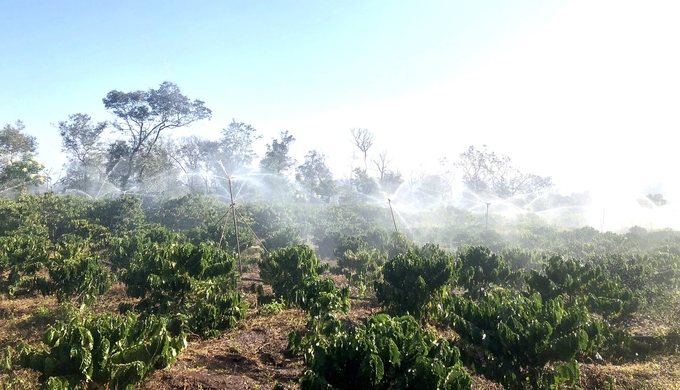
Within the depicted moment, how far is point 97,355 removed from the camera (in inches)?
185

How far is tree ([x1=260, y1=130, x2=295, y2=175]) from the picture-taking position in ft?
150

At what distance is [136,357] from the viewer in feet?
16.0

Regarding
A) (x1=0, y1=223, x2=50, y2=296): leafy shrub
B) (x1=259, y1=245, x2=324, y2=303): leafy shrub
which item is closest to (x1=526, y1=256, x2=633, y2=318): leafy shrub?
(x1=259, y1=245, x2=324, y2=303): leafy shrub

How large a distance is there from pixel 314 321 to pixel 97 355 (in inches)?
141

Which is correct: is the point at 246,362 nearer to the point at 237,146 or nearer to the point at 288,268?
the point at 288,268

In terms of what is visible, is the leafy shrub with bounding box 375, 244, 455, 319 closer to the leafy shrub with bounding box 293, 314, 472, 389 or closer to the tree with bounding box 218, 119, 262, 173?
the leafy shrub with bounding box 293, 314, 472, 389

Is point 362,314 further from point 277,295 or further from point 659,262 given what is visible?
point 659,262

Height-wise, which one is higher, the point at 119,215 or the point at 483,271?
the point at 119,215

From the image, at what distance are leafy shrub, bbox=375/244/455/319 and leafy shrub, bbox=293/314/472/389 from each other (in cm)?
417

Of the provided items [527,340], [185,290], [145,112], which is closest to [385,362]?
[527,340]

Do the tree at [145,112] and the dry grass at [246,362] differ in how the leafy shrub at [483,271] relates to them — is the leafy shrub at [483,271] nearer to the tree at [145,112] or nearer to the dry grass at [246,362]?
the dry grass at [246,362]

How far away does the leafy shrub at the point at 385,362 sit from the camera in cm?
418

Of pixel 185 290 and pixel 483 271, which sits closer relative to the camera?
pixel 185 290

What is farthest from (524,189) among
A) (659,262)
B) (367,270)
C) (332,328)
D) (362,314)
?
(332,328)
